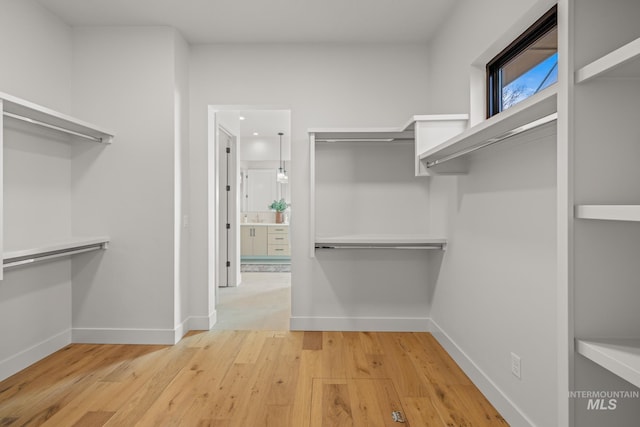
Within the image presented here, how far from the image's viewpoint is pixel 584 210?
941 millimetres

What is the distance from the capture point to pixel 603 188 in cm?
97

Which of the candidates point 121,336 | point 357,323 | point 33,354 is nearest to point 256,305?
point 357,323

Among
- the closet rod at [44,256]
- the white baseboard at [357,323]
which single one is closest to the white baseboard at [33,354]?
the closet rod at [44,256]

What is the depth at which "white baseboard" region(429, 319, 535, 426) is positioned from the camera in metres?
1.95

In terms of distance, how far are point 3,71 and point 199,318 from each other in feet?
7.71

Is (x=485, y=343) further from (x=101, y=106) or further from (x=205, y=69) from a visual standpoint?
(x=101, y=106)

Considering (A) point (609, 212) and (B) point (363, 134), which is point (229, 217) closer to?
(B) point (363, 134)

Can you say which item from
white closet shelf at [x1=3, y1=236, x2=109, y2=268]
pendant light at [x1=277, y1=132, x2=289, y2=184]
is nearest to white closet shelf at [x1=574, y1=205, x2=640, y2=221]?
white closet shelf at [x1=3, y1=236, x2=109, y2=268]

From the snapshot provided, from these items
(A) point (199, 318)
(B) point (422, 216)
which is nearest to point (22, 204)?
(A) point (199, 318)

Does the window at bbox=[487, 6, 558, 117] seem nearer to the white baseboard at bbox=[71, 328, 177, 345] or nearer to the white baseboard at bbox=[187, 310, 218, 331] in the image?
the white baseboard at bbox=[187, 310, 218, 331]

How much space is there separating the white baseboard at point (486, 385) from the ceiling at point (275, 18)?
2.54 metres

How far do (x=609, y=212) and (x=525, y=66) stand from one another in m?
1.59

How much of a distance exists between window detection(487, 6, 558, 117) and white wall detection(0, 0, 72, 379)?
319 centimetres

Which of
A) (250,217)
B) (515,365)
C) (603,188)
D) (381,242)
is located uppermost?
(603,188)
